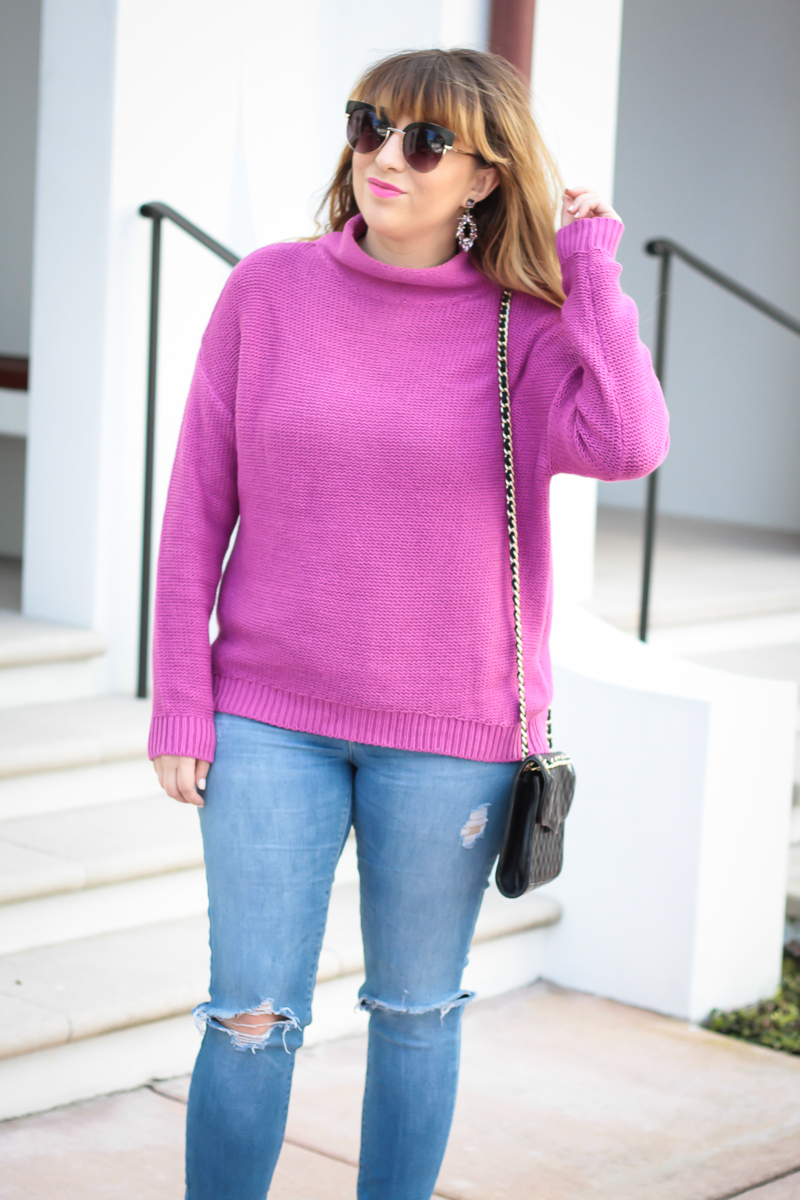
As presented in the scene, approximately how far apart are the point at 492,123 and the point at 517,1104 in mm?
1866

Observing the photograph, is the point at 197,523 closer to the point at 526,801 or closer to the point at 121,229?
the point at 526,801

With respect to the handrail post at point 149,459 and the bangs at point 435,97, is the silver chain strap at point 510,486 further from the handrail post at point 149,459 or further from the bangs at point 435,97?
the handrail post at point 149,459

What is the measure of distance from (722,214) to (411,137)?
5.56 metres

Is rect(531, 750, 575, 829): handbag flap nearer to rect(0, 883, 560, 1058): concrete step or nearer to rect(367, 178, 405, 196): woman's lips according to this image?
rect(367, 178, 405, 196): woman's lips

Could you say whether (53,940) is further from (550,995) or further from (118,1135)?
(550,995)

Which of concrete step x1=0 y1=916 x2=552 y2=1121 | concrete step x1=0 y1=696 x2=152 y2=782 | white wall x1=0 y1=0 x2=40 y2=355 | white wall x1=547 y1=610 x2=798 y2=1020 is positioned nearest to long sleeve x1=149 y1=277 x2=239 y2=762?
concrete step x1=0 y1=916 x2=552 y2=1121

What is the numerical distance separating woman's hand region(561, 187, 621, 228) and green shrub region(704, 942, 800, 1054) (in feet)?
6.92

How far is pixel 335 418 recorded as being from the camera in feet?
5.93

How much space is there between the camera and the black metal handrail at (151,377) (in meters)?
3.66

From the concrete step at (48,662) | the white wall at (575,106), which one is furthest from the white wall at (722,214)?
the concrete step at (48,662)

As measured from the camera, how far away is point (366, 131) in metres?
1.85

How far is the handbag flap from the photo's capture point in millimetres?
1870

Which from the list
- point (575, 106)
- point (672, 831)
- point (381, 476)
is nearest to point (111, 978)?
point (672, 831)

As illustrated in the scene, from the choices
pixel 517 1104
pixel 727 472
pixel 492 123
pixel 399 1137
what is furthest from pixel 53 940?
pixel 727 472
